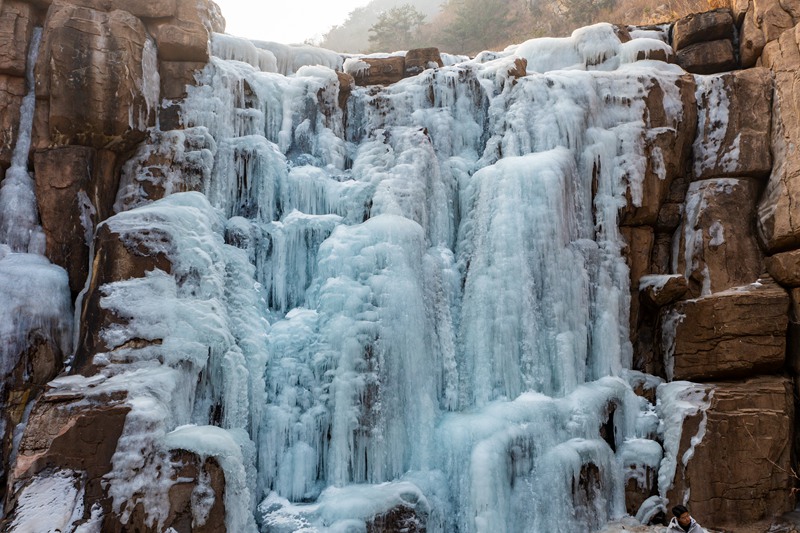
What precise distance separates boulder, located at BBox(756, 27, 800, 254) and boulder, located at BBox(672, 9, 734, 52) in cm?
136

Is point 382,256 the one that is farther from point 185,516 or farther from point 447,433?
point 185,516

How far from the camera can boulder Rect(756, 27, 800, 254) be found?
8.59 m

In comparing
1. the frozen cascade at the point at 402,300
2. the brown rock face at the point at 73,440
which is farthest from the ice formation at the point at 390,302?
the brown rock face at the point at 73,440

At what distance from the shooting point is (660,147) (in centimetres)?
990

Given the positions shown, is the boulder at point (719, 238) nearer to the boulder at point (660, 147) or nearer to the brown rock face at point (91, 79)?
the boulder at point (660, 147)

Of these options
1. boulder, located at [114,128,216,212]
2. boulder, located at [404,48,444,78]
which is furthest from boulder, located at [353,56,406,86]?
boulder, located at [114,128,216,212]

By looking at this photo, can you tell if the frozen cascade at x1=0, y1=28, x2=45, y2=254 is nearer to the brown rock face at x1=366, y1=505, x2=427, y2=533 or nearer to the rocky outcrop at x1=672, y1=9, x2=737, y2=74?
the brown rock face at x1=366, y1=505, x2=427, y2=533

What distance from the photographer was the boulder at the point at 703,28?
11.2 m

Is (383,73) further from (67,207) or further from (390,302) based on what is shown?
(67,207)

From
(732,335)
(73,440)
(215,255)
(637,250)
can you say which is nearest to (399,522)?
(73,440)

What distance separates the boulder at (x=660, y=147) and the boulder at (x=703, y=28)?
4.87ft

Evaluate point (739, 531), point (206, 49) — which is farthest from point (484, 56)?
point (739, 531)

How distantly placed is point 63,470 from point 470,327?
5.25 m

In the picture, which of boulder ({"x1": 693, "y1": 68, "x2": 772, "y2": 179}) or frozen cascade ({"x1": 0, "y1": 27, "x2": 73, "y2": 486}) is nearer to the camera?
frozen cascade ({"x1": 0, "y1": 27, "x2": 73, "y2": 486})
